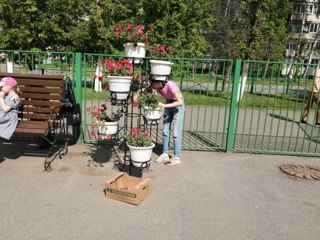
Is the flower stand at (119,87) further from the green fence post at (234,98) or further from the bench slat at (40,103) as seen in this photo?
the green fence post at (234,98)

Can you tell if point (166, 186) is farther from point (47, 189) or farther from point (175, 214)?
point (47, 189)

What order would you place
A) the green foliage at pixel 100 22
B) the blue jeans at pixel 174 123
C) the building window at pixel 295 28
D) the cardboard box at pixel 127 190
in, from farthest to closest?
the building window at pixel 295 28
the green foliage at pixel 100 22
the blue jeans at pixel 174 123
the cardboard box at pixel 127 190

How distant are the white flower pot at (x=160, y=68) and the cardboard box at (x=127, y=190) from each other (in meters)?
1.43

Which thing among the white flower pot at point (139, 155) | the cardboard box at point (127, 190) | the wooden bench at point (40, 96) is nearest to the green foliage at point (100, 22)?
the wooden bench at point (40, 96)

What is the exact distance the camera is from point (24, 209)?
3.67 m

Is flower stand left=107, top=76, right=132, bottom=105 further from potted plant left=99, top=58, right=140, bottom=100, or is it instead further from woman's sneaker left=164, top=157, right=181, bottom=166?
woman's sneaker left=164, top=157, right=181, bottom=166

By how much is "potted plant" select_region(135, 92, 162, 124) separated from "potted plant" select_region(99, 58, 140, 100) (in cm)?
21

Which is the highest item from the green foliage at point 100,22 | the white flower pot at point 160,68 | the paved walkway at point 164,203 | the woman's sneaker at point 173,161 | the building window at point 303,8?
the building window at point 303,8

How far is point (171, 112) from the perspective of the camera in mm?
5168

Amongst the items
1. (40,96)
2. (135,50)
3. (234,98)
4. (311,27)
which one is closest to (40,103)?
(40,96)

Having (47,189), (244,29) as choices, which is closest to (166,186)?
(47,189)

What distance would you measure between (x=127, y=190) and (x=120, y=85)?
1.39 meters

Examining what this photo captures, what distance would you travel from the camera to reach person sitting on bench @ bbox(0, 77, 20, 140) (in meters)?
Answer: 4.77

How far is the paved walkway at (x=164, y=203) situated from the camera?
11.0 ft
